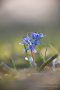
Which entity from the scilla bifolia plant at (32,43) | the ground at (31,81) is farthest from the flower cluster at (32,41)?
the ground at (31,81)

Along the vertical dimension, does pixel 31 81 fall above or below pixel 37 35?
below

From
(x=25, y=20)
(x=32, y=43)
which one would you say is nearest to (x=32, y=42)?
(x=32, y=43)

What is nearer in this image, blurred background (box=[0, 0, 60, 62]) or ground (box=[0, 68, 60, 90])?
ground (box=[0, 68, 60, 90])

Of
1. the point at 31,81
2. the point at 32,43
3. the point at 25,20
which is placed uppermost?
the point at 25,20

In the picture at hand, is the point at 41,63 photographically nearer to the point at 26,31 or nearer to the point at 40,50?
the point at 40,50

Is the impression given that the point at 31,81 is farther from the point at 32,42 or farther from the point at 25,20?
the point at 25,20

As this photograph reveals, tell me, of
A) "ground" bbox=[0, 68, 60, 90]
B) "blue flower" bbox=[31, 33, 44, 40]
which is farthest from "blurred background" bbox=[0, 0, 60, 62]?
"ground" bbox=[0, 68, 60, 90]

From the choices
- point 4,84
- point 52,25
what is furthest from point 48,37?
point 4,84

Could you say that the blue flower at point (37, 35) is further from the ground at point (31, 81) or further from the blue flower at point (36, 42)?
the ground at point (31, 81)

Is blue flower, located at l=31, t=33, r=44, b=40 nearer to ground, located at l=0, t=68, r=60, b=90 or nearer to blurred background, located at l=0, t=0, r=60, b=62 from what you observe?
blurred background, located at l=0, t=0, r=60, b=62
